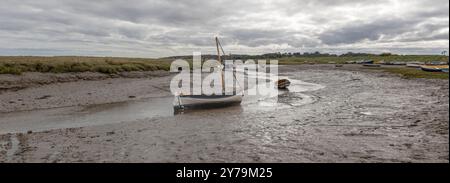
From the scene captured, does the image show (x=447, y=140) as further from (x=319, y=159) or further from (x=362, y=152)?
(x=319, y=159)

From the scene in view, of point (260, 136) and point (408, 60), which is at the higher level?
point (408, 60)

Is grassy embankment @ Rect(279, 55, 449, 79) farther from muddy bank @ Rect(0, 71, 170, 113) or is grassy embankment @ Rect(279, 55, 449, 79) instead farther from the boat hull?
muddy bank @ Rect(0, 71, 170, 113)

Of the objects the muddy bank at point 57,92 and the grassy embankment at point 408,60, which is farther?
the grassy embankment at point 408,60

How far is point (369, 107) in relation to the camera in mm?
20766

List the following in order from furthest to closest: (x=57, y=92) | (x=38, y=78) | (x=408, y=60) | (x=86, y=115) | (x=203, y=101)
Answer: (x=408, y=60) < (x=38, y=78) < (x=57, y=92) < (x=203, y=101) < (x=86, y=115)

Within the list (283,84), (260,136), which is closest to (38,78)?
(283,84)

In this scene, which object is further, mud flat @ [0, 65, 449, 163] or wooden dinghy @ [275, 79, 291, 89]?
wooden dinghy @ [275, 79, 291, 89]

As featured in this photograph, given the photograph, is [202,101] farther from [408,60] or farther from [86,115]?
[408,60]

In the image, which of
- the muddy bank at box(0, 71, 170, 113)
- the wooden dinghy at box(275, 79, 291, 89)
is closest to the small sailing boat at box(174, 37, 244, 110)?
the muddy bank at box(0, 71, 170, 113)

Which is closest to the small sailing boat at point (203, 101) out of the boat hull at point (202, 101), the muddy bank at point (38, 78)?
the boat hull at point (202, 101)

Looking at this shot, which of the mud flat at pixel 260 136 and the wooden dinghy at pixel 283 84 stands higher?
the wooden dinghy at pixel 283 84

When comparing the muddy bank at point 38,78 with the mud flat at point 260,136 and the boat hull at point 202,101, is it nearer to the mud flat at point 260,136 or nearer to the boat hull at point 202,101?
the mud flat at point 260,136

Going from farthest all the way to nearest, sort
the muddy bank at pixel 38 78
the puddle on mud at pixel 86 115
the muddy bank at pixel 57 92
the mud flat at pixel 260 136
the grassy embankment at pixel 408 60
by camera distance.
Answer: the grassy embankment at pixel 408 60 < the muddy bank at pixel 38 78 < the muddy bank at pixel 57 92 < the puddle on mud at pixel 86 115 < the mud flat at pixel 260 136
